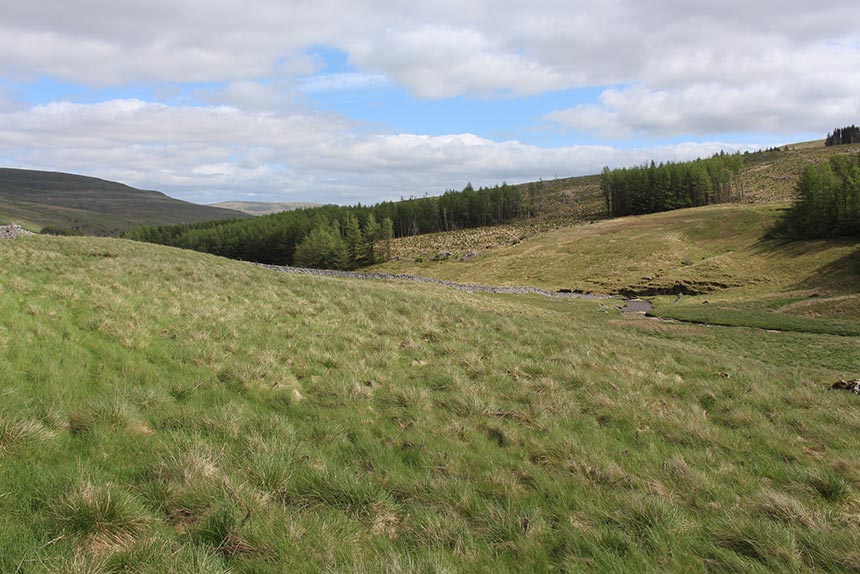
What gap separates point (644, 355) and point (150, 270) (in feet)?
58.3

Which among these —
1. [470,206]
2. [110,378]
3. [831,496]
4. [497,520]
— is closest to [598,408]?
[831,496]

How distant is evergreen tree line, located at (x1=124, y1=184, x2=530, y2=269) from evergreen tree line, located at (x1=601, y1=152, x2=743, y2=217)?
127ft

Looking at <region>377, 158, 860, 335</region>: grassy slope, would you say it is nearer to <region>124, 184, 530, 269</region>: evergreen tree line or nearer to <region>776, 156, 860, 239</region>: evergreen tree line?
<region>776, 156, 860, 239</region>: evergreen tree line

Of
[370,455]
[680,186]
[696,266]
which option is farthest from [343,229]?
[370,455]

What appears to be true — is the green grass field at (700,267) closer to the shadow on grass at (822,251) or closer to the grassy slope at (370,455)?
the shadow on grass at (822,251)

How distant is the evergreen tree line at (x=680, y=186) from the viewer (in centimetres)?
11406

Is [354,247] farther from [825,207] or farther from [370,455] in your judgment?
[370,455]

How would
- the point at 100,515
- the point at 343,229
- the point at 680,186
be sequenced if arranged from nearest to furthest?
the point at 100,515 < the point at 680,186 < the point at 343,229

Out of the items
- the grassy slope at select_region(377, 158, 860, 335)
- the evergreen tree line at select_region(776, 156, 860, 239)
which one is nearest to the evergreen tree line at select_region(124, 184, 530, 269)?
the grassy slope at select_region(377, 158, 860, 335)

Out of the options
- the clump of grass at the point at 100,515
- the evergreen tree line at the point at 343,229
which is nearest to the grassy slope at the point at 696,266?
the evergreen tree line at the point at 343,229

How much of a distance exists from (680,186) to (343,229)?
94.5 meters

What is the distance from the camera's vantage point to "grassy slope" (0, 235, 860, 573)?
398cm

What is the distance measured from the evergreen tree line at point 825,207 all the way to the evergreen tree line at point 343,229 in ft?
259

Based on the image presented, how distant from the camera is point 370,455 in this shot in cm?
602
